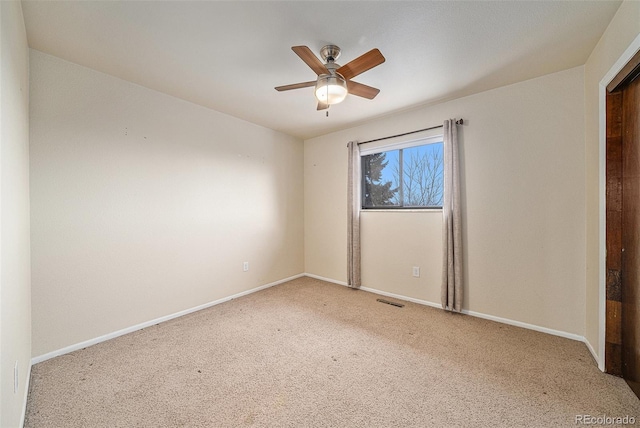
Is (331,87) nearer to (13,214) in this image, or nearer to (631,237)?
(13,214)

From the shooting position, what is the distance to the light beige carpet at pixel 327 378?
57.7 inches

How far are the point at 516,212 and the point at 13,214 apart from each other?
377 cm

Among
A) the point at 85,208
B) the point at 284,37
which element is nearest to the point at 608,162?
the point at 284,37

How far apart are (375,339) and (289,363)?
820 millimetres

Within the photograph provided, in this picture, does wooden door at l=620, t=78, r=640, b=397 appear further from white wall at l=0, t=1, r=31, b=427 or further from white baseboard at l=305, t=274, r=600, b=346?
white wall at l=0, t=1, r=31, b=427

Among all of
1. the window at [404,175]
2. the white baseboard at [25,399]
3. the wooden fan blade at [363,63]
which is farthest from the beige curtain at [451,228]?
the white baseboard at [25,399]

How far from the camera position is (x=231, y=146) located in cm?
337

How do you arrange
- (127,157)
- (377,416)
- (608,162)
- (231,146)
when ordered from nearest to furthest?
(377,416), (608,162), (127,157), (231,146)

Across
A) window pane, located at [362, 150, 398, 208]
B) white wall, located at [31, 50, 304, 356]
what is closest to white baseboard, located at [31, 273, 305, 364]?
white wall, located at [31, 50, 304, 356]

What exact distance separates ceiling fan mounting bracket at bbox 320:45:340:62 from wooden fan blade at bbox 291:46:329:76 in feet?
0.61

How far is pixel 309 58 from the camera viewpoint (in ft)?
5.56

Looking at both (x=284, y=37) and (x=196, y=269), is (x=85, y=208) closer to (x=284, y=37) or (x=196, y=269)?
(x=196, y=269)

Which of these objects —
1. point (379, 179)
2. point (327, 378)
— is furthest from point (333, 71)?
point (327, 378)

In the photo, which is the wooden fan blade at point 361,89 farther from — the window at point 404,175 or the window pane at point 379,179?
the window pane at point 379,179
